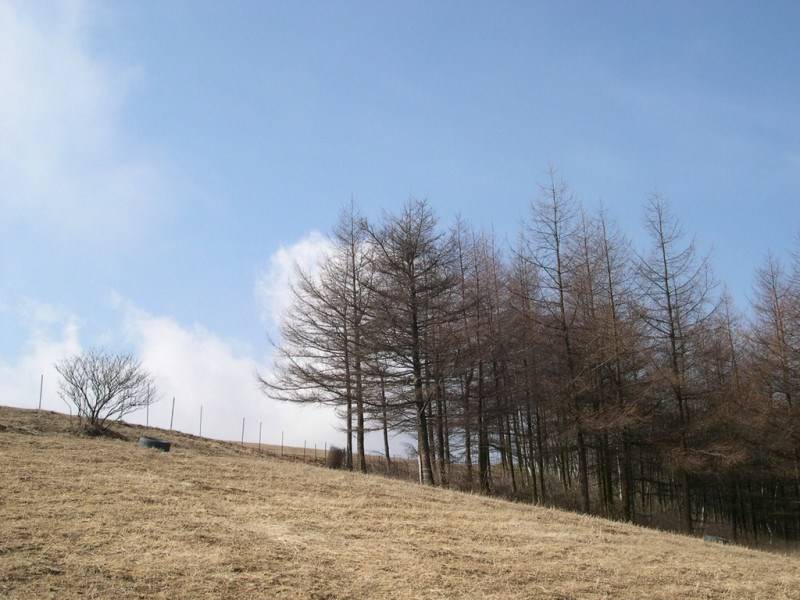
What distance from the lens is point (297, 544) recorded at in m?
9.69

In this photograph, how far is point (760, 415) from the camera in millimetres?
23875

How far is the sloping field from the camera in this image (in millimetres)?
7715

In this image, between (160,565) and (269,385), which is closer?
(160,565)

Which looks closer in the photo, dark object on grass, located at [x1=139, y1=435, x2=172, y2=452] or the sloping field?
the sloping field

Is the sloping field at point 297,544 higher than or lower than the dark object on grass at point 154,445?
lower

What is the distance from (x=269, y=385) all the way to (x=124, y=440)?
6633mm

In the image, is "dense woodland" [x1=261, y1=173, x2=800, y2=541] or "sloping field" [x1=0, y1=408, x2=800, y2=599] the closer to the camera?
"sloping field" [x1=0, y1=408, x2=800, y2=599]

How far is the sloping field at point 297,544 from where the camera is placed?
304 inches

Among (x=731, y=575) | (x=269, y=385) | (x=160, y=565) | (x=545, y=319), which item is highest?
(x=545, y=319)

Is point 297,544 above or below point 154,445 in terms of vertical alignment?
below

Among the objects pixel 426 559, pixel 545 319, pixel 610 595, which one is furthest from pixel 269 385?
pixel 610 595

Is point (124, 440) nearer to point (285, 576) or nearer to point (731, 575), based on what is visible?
point (285, 576)

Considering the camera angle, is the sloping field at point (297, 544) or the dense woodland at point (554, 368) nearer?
the sloping field at point (297, 544)

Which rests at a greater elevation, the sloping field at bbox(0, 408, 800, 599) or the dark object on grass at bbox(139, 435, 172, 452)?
the dark object on grass at bbox(139, 435, 172, 452)
